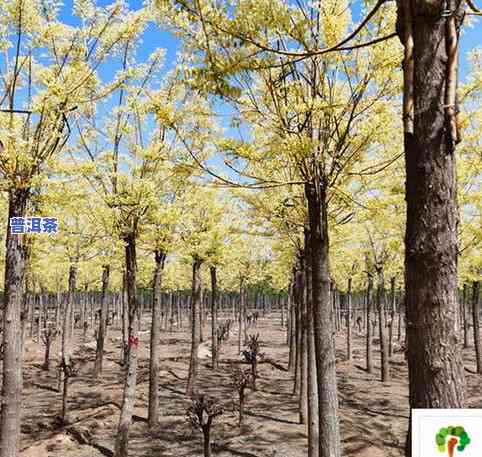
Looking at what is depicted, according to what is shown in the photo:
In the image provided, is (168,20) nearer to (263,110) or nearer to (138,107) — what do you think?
(263,110)

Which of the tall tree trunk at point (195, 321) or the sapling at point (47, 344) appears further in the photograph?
the sapling at point (47, 344)

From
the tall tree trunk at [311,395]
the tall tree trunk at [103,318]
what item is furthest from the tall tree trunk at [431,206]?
the tall tree trunk at [103,318]

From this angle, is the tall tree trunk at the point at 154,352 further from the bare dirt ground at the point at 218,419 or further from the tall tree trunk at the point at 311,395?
the tall tree trunk at the point at 311,395

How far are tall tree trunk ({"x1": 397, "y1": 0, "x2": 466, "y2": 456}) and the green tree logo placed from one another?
0.63m

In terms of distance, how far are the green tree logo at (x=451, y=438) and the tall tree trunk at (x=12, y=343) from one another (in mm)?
6245

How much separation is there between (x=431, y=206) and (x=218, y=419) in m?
12.0

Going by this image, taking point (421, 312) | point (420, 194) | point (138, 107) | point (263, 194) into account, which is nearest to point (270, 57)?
point (138, 107)

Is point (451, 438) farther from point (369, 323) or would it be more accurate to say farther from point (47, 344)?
point (47, 344)

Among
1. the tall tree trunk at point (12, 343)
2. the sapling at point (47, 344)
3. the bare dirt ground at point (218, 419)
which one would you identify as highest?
the tall tree trunk at point (12, 343)

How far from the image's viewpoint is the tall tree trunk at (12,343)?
20.9 feet

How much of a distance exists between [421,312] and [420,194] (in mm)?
518

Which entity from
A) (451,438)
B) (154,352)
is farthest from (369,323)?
(451,438)

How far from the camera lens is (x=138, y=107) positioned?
7.08m

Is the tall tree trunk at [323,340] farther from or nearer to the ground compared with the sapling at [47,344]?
farther from the ground
